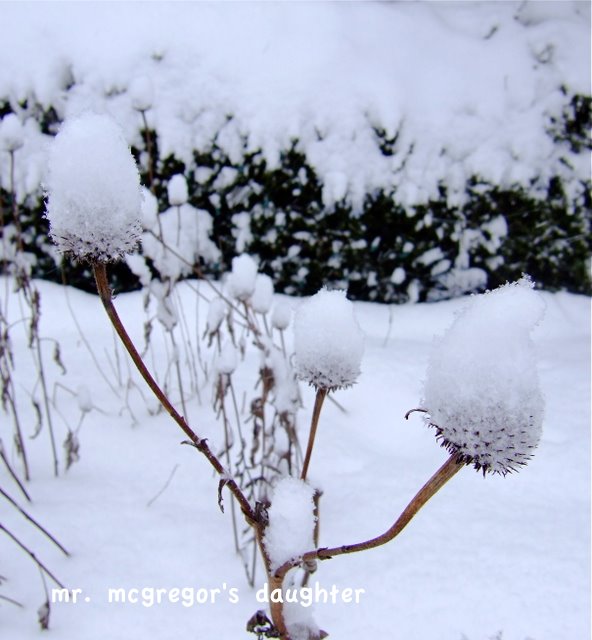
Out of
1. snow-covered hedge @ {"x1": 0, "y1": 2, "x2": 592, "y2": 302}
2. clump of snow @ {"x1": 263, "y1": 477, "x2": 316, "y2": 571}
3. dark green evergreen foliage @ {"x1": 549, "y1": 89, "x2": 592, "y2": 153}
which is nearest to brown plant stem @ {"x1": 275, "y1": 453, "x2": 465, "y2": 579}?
clump of snow @ {"x1": 263, "y1": 477, "x2": 316, "y2": 571}

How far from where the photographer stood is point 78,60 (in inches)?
86.1

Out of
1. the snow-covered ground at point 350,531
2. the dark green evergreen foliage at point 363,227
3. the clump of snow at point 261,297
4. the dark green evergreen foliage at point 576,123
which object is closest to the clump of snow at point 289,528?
the snow-covered ground at point 350,531

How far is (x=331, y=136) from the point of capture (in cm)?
225

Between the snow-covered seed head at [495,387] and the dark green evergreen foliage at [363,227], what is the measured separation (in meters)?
1.82

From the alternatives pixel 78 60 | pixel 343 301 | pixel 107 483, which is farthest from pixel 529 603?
pixel 78 60

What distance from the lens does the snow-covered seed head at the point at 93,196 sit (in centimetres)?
50

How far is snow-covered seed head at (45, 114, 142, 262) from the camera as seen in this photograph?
0.50 metres

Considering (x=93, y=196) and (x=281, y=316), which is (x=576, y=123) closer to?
(x=281, y=316)

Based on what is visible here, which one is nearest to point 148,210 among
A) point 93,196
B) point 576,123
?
point 93,196

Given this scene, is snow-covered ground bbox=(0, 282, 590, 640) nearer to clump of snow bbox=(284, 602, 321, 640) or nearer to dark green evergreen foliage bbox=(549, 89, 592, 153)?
clump of snow bbox=(284, 602, 321, 640)

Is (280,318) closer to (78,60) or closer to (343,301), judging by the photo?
(343,301)

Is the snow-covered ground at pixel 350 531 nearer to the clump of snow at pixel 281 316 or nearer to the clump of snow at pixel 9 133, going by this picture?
the clump of snow at pixel 281 316

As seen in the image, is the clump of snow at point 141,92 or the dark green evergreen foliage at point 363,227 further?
the dark green evergreen foliage at point 363,227

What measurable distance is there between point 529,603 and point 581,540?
9.9 inches
